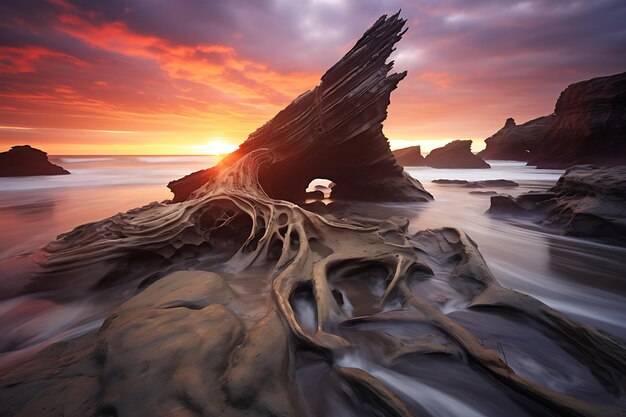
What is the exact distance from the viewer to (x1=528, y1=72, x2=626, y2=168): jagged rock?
24.3m

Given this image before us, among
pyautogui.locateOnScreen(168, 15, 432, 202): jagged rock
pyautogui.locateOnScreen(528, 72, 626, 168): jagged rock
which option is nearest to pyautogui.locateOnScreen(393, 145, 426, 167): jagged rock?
pyautogui.locateOnScreen(528, 72, 626, 168): jagged rock

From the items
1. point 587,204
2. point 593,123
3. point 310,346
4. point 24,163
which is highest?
point 24,163

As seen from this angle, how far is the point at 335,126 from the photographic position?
942 cm

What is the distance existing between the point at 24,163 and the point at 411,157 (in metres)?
57.1

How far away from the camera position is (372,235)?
485cm

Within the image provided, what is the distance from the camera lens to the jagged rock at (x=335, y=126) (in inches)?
357

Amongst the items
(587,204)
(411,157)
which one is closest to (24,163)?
(587,204)

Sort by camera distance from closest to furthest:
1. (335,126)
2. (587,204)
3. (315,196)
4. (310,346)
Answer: (310,346) < (587,204) < (335,126) < (315,196)

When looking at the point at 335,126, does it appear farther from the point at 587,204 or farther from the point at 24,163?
the point at 24,163

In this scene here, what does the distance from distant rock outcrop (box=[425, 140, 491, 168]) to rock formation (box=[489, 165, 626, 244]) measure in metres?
40.0

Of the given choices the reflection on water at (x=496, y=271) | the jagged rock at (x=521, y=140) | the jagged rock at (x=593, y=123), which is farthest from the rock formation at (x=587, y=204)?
the jagged rock at (x=521, y=140)

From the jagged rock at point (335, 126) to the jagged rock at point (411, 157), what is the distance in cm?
4567

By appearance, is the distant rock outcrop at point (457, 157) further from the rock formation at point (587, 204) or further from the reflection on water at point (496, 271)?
the rock formation at point (587, 204)

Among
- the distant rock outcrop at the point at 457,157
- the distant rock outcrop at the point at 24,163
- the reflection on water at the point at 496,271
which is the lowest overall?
the reflection on water at the point at 496,271
